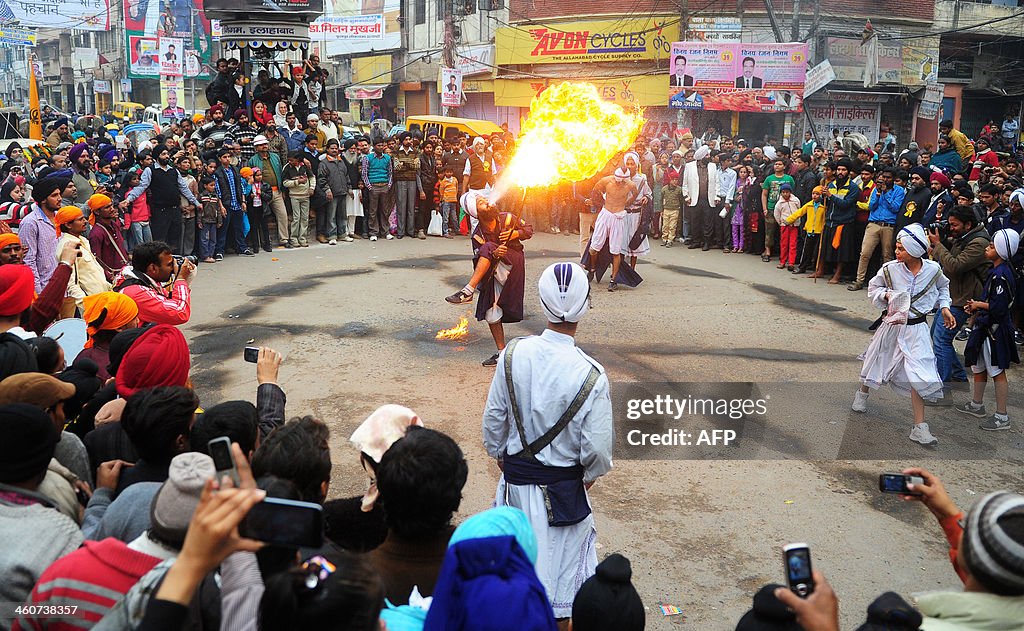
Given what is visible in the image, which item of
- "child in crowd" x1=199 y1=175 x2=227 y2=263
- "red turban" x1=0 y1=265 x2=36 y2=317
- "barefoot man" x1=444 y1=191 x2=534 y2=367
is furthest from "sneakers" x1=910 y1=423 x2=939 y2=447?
"child in crowd" x1=199 y1=175 x2=227 y2=263

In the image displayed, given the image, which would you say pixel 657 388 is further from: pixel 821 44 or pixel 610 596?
pixel 821 44

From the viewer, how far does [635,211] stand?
1238 cm

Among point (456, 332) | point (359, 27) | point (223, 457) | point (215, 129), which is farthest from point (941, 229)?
point (359, 27)

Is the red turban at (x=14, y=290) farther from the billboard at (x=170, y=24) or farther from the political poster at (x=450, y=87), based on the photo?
the billboard at (x=170, y=24)

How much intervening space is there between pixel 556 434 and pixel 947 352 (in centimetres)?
601

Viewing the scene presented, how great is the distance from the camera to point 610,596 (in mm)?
2854

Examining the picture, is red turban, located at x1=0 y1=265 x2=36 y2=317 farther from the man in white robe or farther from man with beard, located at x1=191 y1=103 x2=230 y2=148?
man with beard, located at x1=191 y1=103 x2=230 y2=148

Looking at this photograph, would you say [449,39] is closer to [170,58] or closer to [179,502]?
[170,58]

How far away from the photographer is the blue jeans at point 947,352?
26.7 ft

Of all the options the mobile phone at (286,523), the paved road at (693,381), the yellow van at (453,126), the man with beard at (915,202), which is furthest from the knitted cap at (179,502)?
the yellow van at (453,126)

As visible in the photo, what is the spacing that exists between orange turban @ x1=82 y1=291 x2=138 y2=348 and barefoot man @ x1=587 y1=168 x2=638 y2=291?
26.0ft

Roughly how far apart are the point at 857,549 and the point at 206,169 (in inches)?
454

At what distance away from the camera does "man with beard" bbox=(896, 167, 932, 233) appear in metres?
11.9

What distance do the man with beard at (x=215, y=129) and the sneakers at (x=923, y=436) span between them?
1312 centimetres
